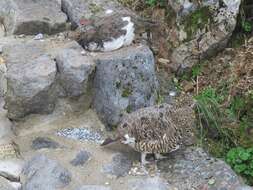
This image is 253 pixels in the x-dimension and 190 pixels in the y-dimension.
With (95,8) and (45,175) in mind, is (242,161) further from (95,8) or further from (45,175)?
(95,8)

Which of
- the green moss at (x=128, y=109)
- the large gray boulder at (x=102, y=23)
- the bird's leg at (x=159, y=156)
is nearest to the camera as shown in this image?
the bird's leg at (x=159, y=156)

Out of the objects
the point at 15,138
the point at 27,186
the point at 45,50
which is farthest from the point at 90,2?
the point at 27,186

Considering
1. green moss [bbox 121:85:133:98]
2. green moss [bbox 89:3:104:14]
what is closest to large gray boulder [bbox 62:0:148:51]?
green moss [bbox 89:3:104:14]

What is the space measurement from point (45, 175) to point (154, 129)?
3.18 ft

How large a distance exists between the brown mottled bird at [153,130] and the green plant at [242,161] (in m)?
0.50

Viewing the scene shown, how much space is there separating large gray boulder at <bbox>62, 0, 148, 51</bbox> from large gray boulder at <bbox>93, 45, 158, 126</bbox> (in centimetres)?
20

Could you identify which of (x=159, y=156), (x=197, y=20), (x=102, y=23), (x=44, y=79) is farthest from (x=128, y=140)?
(x=197, y=20)

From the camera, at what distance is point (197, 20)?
5.65 m

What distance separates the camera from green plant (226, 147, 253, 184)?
481cm

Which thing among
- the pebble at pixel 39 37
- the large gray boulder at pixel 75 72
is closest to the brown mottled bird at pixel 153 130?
the large gray boulder at pixel 75 72

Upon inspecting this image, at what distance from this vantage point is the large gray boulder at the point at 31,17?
19.4ft

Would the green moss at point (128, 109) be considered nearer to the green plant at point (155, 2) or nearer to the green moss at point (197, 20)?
the green moss at point (197, 20)

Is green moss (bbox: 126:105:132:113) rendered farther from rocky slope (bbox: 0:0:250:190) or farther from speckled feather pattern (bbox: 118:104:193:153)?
speckled feather pattern (bbox: 118:104:193:153)

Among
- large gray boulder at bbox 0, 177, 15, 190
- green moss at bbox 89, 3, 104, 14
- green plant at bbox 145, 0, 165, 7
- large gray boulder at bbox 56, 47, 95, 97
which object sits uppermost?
green plant at bbox 145, 0, 165, 7
